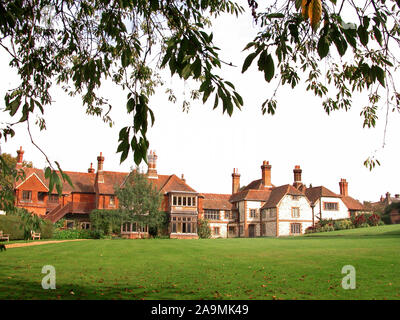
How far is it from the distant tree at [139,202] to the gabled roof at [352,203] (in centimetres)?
3077

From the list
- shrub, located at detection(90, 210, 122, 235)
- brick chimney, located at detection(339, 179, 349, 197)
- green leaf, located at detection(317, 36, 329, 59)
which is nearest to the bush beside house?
brick chimney, located at detection(339, 179, 349, 197)

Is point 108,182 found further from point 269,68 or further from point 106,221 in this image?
point 269,68

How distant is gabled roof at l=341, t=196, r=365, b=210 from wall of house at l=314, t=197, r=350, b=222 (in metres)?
0.87

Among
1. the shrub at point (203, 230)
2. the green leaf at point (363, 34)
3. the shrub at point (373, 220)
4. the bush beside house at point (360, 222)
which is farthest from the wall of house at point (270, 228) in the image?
the green leaf at point (363, 34)

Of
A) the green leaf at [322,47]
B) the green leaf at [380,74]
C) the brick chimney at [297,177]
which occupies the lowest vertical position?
the green leaf at [380,74]

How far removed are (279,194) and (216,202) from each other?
10014mm

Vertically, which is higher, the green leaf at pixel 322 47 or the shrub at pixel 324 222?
the green leaf at pixel 322 47

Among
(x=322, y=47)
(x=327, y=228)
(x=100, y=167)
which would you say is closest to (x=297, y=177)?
(x=327, y=228)

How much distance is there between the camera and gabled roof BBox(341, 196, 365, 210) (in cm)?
5899

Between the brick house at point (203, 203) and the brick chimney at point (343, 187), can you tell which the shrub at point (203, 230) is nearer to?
the brick house at point (203, 203)

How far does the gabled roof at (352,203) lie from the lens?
194 ft

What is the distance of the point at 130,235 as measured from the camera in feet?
149

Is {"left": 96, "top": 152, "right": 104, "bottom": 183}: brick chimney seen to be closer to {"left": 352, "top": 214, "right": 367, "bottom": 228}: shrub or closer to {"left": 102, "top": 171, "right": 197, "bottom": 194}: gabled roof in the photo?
{"left": 102, "top": 171, "right": 197, "bottom": 194}: gabled roof

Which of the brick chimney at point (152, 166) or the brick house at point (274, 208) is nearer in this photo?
the brick chimney at point (152, 166)
